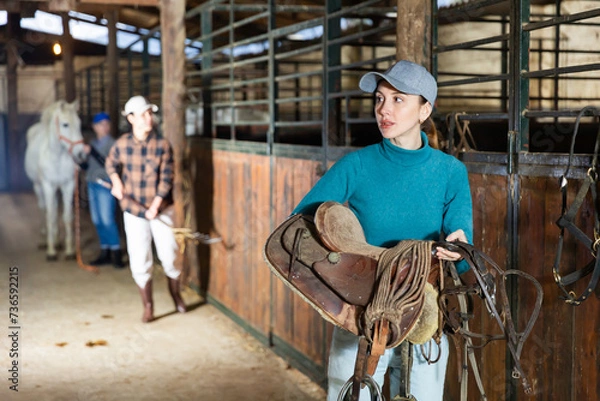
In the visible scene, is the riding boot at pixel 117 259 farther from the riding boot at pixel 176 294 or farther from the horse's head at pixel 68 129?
the riding boot at pixel 176 294

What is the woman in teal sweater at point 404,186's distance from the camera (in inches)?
94.3

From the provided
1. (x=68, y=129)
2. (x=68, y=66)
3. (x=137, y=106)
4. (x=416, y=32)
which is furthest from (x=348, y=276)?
(x=68, y=66)

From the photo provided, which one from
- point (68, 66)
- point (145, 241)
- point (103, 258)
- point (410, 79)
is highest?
point (68, 66)

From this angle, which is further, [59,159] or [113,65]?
[113,65]

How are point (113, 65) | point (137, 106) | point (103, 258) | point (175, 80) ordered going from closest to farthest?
1. point (137, 106)
2. point (175, 80)
3. point (103, 258)
4. point (113, 65)

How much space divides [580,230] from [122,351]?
3.62 meters

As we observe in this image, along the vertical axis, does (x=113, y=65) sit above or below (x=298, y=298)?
above

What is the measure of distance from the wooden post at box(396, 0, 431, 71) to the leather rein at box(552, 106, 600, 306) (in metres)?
1.02

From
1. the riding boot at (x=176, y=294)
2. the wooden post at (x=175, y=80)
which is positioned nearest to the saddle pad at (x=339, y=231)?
the riding boot at (x=176, y=294)

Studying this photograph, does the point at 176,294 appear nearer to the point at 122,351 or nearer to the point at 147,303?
the point at 147,303

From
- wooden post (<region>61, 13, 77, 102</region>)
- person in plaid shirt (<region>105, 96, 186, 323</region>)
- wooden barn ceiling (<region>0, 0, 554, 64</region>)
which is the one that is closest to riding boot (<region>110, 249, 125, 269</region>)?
person in plaid shirt (<region>105, 96, 186, 323</region>)

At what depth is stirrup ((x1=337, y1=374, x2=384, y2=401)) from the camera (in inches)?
89.7

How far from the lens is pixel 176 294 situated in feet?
21.5

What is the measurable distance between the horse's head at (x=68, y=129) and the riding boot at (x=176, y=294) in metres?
2.82
